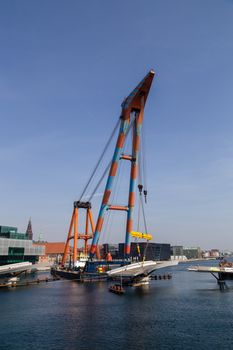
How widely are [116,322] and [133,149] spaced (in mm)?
54787

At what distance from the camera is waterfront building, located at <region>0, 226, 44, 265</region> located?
106 m

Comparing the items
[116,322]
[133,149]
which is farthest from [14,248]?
[116,322]

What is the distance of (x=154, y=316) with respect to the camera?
130 feet

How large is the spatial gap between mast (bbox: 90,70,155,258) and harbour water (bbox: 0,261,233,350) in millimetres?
27697

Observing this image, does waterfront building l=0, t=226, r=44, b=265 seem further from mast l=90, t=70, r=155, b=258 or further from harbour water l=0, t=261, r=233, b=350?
harbour water l=0, t=261, r=233, b=350

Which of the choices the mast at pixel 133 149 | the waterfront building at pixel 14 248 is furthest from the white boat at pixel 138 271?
the waterfront building at pixel 14 248

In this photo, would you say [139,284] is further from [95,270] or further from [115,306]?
[115,306]

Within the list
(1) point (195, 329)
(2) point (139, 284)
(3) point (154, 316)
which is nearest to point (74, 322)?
(3) point (154, 316)

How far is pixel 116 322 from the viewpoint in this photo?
3672cm

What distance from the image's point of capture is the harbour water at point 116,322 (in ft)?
97.5

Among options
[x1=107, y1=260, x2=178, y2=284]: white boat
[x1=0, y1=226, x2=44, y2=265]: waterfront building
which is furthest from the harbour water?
[x1=0, y1=226, x2=44, y2=265]: waterfront building

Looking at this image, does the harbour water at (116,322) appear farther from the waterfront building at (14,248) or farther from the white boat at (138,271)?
the waterfront building at (14,248)

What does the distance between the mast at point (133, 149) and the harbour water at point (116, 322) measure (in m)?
27.7

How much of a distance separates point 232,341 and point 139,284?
43383mm
